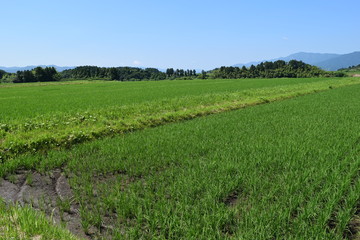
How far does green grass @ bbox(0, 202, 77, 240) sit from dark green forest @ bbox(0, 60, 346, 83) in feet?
286

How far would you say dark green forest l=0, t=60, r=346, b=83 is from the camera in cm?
8133

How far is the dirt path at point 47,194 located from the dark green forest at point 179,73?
85024 millimetres

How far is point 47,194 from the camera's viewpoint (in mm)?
4801

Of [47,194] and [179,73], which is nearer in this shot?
[47,194]

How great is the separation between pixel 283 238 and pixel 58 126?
9054mm

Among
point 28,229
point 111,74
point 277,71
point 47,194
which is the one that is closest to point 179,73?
point 111,74

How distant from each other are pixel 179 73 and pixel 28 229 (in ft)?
454

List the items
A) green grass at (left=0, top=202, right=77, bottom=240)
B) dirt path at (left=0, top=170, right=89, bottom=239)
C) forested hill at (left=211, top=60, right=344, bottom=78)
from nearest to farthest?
green grass at (left=0, top=202, right=77, bottom=240) < dirt path at (left=0, top=170, right=89, bottom=239) < forested hill at (left=211, top=60, right=344, bottom=78)

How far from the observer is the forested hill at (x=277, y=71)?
84625 millimetres

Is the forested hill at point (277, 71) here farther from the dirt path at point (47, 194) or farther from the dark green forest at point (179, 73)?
the dirt path at point (47, 194)

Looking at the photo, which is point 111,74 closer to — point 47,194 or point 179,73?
point 179,73

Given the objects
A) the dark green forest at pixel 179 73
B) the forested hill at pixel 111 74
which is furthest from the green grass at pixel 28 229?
the forested hill at pixel 111 74

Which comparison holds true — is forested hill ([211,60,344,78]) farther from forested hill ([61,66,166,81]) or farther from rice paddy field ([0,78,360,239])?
rice paddy field ([0,78,360,239])

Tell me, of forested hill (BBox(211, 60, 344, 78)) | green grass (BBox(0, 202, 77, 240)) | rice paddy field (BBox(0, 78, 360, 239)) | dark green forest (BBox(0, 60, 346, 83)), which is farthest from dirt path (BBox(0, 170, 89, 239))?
forested hill (BBox(211, 60, 344, 78))
